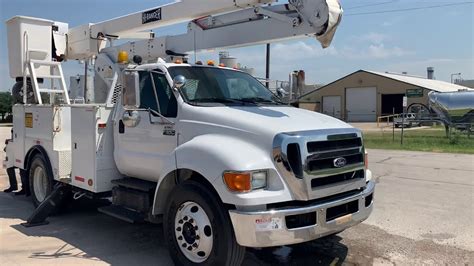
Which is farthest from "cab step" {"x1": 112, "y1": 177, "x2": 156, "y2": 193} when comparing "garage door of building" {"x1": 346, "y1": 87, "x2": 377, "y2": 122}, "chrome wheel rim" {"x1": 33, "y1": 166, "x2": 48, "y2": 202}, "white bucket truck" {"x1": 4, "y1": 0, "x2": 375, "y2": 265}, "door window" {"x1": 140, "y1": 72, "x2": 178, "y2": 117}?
"garage door of building" {"x1": 346, "y1": 87, "x2": 377, "y2": 122}

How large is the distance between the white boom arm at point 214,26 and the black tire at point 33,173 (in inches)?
83.9

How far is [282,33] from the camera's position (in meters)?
5.83

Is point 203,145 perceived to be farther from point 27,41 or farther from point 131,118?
point 27,41

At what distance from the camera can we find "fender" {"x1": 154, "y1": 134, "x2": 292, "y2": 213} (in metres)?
4.23

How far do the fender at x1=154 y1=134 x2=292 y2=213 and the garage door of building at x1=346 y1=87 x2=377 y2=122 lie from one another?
179ft

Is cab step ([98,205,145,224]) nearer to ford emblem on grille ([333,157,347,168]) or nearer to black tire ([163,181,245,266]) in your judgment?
black tire ([163,181,245,266])

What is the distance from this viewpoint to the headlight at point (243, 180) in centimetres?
420

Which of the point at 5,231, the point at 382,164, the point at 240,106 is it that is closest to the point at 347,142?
the point at 240,106

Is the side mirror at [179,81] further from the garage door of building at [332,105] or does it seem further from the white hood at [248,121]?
the garage door of building at [332,105]

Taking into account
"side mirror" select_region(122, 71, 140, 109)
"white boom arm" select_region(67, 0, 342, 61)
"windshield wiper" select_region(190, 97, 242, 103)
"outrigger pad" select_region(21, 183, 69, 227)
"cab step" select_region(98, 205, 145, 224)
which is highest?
"white boom arm" select_region(67, 0, 342, 61)

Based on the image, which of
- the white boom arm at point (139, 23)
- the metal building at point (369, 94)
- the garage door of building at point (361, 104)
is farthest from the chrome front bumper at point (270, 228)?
the garage door of building at point (361, 104)

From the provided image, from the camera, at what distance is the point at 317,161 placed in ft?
14.8

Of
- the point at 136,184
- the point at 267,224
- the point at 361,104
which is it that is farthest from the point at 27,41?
the point at 361,104

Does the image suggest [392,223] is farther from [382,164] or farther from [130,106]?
[382,164]
